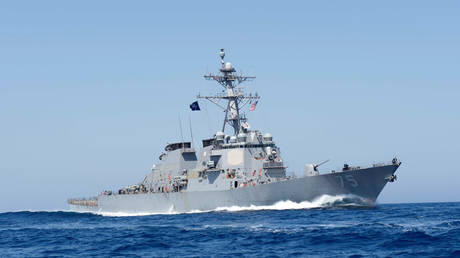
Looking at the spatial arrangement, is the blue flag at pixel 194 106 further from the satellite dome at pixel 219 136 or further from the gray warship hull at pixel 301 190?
the gray warship hull at pixel 301 190

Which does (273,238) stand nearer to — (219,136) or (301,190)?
(301,190)

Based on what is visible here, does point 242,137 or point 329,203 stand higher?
point 242,137

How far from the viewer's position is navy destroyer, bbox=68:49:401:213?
4019 centimetres

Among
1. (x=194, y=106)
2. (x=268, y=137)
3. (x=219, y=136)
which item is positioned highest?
(x=194, y=106)

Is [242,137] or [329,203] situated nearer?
[329,203]

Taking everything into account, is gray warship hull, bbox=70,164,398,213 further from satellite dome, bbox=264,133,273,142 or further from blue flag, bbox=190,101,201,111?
blue flag, bbox=190,101,201,111

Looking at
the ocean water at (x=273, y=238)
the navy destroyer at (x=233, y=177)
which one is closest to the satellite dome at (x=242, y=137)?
the navy destroyer at (x=233, y=177)

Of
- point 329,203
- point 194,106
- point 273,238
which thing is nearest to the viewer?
point 273,238

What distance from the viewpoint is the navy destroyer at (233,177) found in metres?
40.2

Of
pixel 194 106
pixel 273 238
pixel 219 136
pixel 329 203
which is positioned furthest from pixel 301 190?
pixel 273 238

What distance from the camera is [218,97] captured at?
169ft

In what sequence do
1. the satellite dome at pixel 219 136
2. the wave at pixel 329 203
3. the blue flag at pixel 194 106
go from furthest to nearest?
the blue flag at pixel 194 106, the satellite dome at pixel 219 136, the wave at pixel 329 203

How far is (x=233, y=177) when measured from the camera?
45.9 m

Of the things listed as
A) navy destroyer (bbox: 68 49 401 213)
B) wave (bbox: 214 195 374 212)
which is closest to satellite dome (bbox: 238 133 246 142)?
navy destroyer (bbox: 68 49 401 213)
